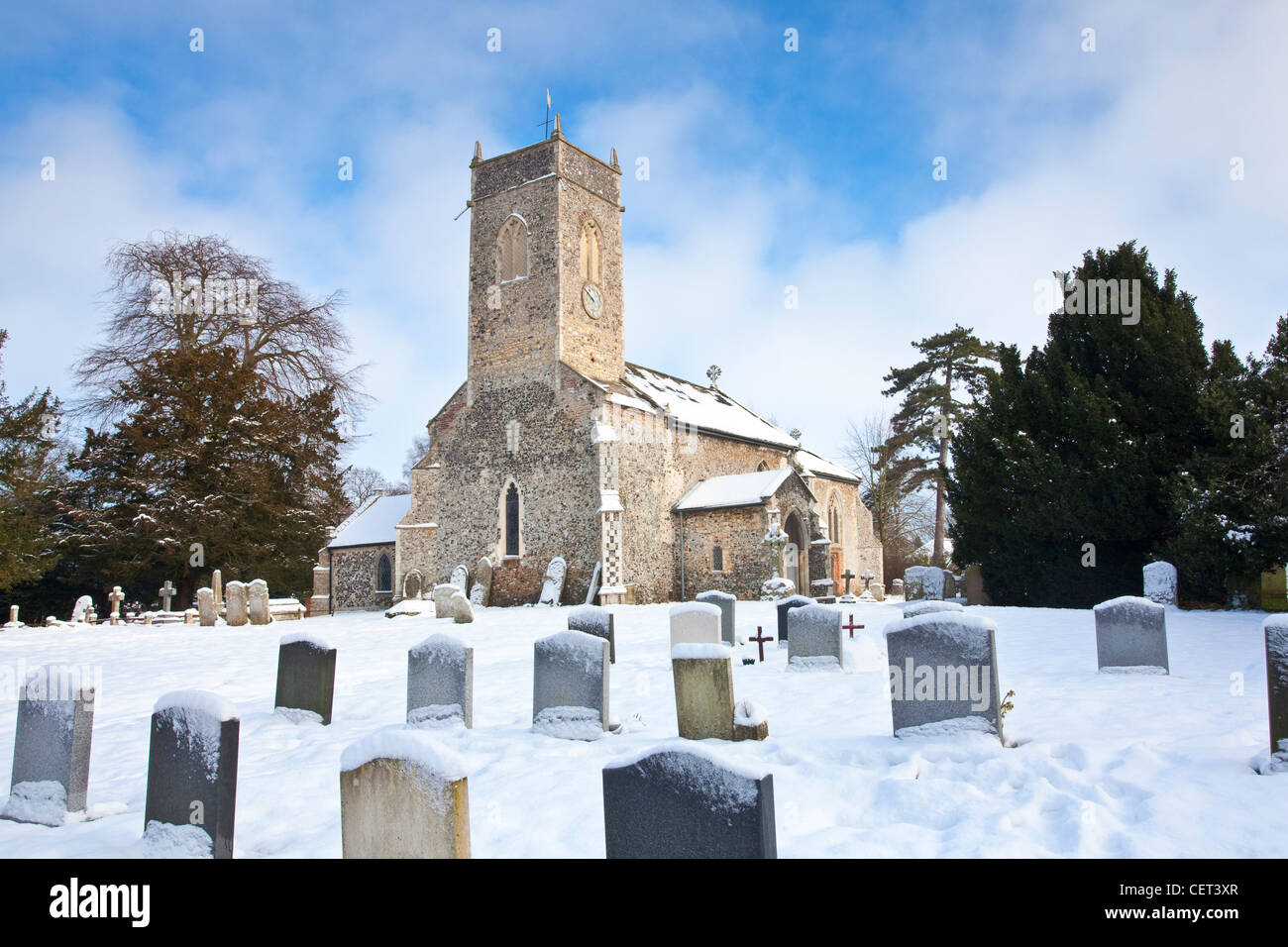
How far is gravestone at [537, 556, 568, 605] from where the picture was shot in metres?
21.5

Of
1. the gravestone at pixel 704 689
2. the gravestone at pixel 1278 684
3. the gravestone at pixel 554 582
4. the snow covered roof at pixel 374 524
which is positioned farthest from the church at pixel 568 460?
the gravestone at pixel 1278 684

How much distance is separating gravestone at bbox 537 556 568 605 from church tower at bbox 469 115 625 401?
17.2 ft

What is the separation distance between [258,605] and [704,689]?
16.9 metres

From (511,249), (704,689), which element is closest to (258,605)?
(511,249)

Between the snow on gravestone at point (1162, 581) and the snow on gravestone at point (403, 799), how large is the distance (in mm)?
14112

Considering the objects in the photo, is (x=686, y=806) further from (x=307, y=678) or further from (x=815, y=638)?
(x=815, y=638)

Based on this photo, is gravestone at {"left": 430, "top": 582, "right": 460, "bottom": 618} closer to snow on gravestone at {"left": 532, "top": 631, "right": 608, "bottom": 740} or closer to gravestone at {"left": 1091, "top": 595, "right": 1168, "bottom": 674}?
snow on gravestone at {"left": 532, "top": 631, "right": 608, "bottom": 740}


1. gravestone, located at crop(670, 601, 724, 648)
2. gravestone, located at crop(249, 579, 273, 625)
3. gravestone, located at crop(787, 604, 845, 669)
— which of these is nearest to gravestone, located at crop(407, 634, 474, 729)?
gravestone, located at crop(670, 601, 724, 648)

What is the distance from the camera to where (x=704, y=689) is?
19.0 feet

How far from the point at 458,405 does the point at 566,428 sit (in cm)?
439

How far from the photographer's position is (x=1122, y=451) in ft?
47.3

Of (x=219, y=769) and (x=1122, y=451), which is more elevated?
(x=1122, y=451)

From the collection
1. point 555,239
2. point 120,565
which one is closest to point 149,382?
point 120,565
